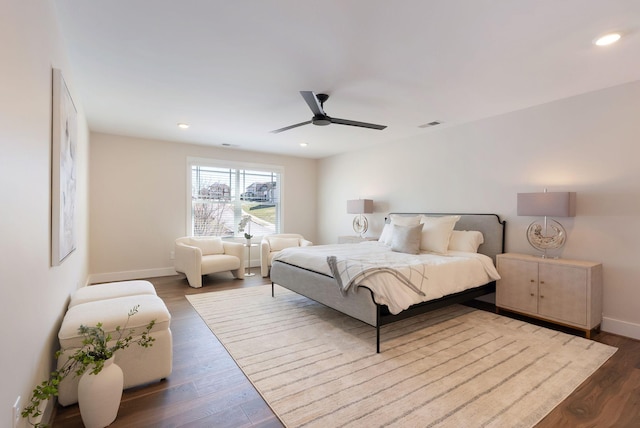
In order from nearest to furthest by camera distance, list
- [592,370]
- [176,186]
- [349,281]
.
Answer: [592,370] < [349,281] < [176,186]

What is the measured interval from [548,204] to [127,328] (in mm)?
4104

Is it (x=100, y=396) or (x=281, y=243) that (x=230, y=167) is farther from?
(x=100, y=396)

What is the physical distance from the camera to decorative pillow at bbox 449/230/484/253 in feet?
13.4

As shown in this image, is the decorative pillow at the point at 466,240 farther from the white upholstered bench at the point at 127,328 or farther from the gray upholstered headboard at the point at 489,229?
the white upholstered bench at the point at 127,328

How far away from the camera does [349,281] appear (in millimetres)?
→ 2918

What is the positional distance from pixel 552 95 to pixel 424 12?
2.35 metres

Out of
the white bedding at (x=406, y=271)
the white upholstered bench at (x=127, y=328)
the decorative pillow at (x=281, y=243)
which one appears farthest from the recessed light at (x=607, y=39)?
the decorative pillow at (x=281, y=243)

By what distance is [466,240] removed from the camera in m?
4.14

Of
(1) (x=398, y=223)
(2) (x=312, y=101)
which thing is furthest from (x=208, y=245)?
(2) (x=312, y=101)

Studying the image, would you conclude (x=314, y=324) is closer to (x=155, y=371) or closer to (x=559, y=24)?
(x=155, y=371)

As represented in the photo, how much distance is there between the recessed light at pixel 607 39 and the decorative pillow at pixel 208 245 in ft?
18.4

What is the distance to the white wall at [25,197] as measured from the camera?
1217 mm

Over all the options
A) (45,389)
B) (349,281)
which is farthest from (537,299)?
Result: (45,389)

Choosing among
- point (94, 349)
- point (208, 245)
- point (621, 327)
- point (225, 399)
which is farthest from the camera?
point (208, 245)
